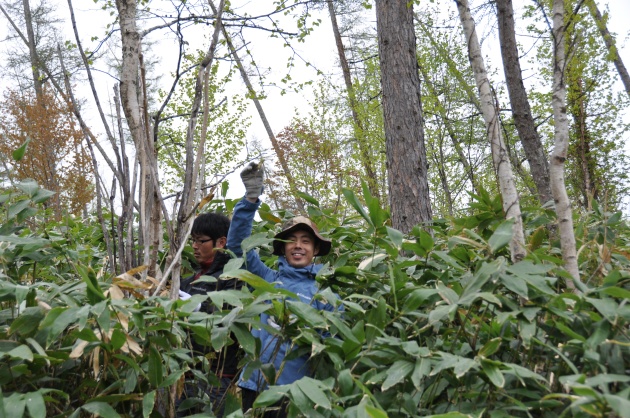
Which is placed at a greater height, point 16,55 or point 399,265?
point 16,55

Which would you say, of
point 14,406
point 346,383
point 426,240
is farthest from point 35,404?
point 426,240

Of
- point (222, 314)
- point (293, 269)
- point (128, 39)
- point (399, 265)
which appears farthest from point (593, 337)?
point (128, 39)

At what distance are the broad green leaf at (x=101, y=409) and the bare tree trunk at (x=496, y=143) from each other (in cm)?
175

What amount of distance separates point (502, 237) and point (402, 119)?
140 inches

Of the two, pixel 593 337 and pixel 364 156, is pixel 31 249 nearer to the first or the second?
pixel 593 337

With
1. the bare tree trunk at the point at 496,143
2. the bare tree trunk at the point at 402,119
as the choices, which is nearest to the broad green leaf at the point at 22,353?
the bare tree trunk at the point at 496,143

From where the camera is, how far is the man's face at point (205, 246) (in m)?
3.54

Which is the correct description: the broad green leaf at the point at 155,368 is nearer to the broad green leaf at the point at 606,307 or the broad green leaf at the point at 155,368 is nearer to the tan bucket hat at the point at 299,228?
the tan bucket hat at the point at 299,228

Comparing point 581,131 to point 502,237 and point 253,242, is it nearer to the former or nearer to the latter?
point 502,237

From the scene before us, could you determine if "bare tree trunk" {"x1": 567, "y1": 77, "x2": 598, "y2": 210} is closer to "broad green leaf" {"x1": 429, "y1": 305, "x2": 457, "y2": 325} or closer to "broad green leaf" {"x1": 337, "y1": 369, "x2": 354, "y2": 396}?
"broad green leaf" {"x1": 429, "y1": 305, "x2": 457, "y2": 325}

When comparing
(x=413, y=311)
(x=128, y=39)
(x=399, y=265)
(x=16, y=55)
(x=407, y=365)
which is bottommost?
(x=407, y=365)

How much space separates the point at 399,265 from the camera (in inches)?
101

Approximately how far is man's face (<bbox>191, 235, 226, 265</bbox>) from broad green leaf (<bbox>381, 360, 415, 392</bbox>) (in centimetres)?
172

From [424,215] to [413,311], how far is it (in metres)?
3.06
